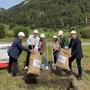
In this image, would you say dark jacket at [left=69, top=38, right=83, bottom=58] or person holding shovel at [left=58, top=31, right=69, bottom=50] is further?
person holding shovel at [left=58, top=31, right=69, bottom=50]

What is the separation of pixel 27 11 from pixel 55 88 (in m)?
94.7

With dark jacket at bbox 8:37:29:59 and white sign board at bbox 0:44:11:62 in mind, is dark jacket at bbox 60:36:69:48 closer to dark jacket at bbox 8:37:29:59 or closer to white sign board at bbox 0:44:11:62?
dark jacket at bbox 8:37:29:59

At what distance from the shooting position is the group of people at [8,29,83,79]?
13867 mm

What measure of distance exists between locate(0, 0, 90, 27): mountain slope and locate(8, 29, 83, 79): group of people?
73.5 m

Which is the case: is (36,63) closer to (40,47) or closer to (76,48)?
(40,47)

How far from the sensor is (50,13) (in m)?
105

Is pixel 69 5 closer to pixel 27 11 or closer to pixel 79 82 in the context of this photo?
pixel 27 11

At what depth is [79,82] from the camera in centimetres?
1418

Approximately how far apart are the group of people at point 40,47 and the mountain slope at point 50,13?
241ft

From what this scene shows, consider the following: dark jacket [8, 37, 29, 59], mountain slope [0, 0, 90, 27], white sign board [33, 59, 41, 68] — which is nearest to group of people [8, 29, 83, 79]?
dark jacket [8, 37, 29, 59]

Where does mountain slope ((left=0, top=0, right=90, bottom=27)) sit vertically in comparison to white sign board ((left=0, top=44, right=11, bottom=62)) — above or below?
above

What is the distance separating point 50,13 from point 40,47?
90.4 metres

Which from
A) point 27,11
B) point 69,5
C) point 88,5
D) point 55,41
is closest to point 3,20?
point 27,11

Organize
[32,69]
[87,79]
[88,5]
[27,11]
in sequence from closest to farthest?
[32,69]
[87,79]
[27,11]
[88,5]
